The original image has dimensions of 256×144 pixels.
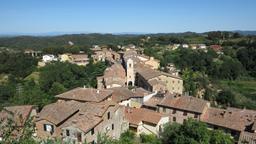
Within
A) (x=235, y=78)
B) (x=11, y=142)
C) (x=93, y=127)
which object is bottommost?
(x=235, y=78)

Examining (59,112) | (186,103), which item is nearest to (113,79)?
(186,103)

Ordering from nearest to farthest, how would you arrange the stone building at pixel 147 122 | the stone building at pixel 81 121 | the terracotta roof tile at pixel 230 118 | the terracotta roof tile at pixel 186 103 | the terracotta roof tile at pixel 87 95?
1. the stone building at pixel 81 121
2. the stone building at pixel 147 122
3. the terracotta roof tile at pixel 230 118
4. the terracotta roof tile at pixel 87 95
5. the terracotta roof tile at pixel 186 103

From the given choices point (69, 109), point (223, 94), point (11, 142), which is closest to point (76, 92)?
point (69, 109)

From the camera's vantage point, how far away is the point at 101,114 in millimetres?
30125

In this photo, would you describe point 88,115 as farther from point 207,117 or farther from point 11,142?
point 11,142

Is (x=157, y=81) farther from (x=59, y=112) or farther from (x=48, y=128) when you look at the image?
(x=48, y=128)

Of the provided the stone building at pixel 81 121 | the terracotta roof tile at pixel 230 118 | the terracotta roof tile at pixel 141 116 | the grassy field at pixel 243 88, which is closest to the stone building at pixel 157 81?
the terracotta roof tile at pixel 230 118

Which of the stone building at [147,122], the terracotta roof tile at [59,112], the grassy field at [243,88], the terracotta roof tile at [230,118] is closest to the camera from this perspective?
the terracotta roof tile at [59,112]

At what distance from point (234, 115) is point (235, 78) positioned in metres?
61.3

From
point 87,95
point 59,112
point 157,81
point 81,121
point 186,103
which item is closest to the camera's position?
point 81,121

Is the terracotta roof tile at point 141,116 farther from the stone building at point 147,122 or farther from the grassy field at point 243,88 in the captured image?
the grassy field at point 243,88

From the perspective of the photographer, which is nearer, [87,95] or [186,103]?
[87,95]

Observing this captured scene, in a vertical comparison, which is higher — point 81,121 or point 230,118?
point 81,121

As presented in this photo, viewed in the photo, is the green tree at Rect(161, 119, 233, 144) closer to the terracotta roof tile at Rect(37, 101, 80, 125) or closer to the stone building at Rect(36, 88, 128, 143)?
the stone building at Rect(36, 88, 128, 143)
